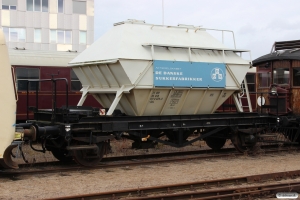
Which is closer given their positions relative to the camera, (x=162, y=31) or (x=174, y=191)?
(x=174, y=191)

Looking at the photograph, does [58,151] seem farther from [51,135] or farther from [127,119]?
[127,119]

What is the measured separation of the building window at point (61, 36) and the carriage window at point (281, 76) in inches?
1105

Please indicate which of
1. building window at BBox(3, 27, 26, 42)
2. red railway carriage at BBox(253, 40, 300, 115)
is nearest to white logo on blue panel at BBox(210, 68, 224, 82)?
red railway carriage at BBox(253, 40, 300, 115)

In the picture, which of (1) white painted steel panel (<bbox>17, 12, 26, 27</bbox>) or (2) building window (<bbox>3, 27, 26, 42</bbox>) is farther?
(1) white painted steel panel (<bbox>17, 12, 26, 27</bbox>)

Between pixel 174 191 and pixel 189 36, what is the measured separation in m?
6.37

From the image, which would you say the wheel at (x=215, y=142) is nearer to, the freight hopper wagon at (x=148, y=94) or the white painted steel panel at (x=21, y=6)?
the freight hopper wagon at (x=148, y=94)

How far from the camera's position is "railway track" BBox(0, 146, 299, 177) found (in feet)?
39.2

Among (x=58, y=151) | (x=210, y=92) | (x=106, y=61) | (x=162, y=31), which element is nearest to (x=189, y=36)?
(x=162, y=31)

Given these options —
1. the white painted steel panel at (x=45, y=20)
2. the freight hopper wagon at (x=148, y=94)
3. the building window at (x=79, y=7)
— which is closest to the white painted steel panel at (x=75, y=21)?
the building window at (x=79, y=7)

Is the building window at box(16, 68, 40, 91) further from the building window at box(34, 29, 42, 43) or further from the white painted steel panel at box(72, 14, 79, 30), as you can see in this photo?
the white painted steel panel at box(72, 14, 79, 30)

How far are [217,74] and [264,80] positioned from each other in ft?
13.5

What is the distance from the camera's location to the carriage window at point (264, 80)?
17375mm

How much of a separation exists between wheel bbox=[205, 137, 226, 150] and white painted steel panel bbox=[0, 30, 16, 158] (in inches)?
302

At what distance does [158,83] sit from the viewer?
13008mm
